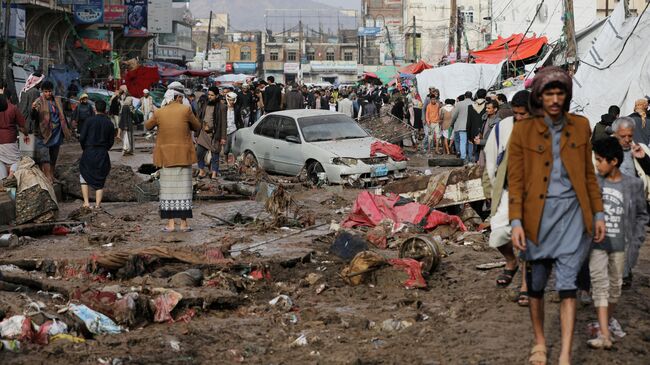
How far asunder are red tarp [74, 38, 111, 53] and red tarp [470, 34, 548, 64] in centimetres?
1750

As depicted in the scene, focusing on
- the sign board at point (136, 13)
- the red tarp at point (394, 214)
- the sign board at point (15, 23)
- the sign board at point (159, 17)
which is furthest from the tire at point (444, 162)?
the sign board at point (159, 17)

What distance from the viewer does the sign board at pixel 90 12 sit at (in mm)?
40500

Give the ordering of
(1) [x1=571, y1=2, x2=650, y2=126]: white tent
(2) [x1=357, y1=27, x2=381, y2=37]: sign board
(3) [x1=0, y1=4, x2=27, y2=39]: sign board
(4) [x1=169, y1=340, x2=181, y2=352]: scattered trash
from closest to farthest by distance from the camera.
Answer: (4) [x1=169, y1=340, x2=181, y2=352]: scattered trash → (1) [x1=571, y1=2, x2=650, y2=126]: white tent → (3) [x1=0, y1=4, x2=27, y2=39]: sign board → (2) [x1=357, y1=27, x2=381, y2=37]: sign board

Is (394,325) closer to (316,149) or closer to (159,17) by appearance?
(316,149)

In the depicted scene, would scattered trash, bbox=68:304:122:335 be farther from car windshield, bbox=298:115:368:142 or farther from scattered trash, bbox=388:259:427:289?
car windshield, bbox=298:115:368:142

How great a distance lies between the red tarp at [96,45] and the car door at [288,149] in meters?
27.8

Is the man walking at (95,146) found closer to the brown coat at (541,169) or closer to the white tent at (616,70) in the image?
the brown coat at (541,169)

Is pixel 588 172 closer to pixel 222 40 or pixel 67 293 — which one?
pixel 67 293

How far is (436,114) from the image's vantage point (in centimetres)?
2702

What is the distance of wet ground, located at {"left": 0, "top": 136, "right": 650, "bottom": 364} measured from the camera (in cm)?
651

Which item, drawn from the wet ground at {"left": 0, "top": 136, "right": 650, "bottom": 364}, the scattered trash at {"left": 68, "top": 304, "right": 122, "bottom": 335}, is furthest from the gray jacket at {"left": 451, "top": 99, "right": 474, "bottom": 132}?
A: the scattered trash at {"left": 68, "top": 304, "right": 122, "bottom": 335}

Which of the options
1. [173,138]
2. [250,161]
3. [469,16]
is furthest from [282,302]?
[469,16]

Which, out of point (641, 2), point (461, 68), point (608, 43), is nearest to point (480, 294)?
point (608, 43)

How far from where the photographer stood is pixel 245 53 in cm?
14762
